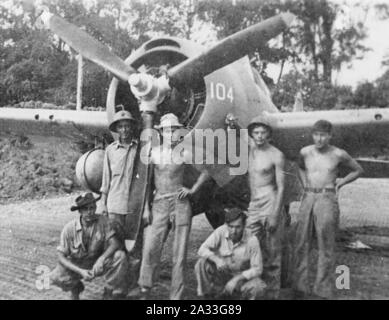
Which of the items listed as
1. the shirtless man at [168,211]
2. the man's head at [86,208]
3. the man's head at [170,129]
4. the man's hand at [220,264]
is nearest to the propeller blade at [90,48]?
the man's head at [170,129]

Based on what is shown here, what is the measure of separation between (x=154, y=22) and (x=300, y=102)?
366cm

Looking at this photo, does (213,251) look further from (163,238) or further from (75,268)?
(75,268)

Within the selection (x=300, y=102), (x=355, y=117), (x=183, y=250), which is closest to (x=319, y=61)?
(x=300, y=102)

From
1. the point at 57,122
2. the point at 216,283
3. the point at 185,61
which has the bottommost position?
the point at 216,283

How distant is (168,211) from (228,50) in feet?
6.73

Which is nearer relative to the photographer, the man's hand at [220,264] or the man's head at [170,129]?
the man's hand at [220,264]

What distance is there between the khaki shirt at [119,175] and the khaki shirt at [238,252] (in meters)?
1.29

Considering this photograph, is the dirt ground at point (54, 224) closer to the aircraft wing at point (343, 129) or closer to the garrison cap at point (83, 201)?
the garrison cap at point (83, 201)

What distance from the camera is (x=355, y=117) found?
6461 millimetres

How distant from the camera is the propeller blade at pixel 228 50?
547 centimetres

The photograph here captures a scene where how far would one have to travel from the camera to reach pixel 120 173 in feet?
18.9

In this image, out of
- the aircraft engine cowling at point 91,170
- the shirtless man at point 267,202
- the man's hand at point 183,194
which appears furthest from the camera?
the aircraft engine cowling at point 91,170

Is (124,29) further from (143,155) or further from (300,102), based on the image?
(143,155)

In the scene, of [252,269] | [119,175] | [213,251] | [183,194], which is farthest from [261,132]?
[119,175]
